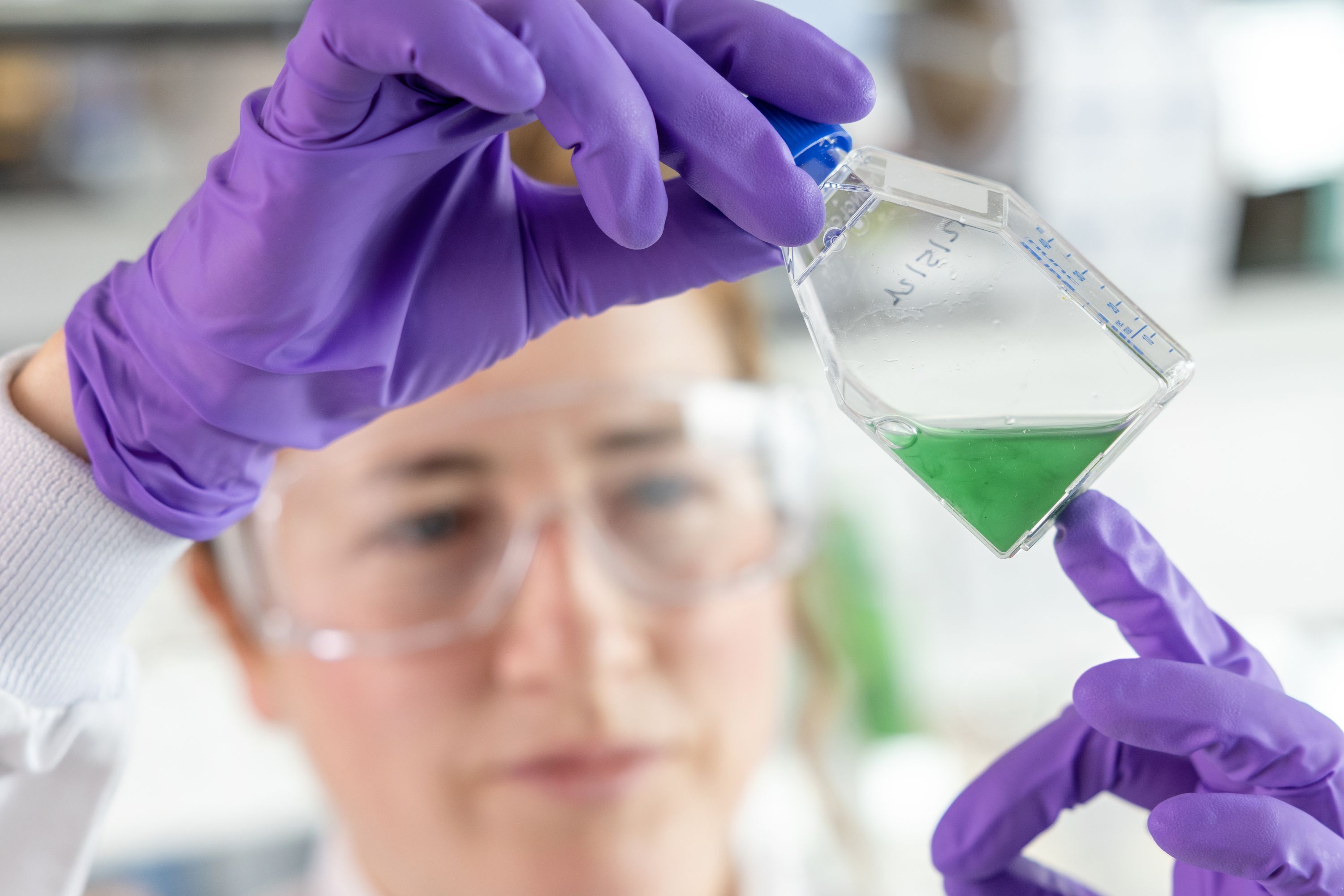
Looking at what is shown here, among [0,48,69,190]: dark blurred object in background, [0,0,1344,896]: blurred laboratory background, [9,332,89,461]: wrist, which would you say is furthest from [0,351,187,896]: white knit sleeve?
[0,48,69,190]: dark blurred object in background

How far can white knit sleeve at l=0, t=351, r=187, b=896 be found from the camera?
58cm

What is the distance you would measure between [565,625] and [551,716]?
9 centimetres

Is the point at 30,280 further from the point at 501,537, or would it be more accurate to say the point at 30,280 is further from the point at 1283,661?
the point at 1283,661

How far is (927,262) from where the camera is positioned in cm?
59

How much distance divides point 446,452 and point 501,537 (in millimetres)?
105

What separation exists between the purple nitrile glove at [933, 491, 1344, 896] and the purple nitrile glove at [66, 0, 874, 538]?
0.81ft

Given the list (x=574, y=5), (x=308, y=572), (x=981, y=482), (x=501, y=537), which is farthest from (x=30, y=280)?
(x=981, y=482)

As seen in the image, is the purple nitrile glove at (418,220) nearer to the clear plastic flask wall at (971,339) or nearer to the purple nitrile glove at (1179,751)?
the clear plastic flask wall at (971,339)

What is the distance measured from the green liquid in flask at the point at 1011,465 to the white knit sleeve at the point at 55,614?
429 mm

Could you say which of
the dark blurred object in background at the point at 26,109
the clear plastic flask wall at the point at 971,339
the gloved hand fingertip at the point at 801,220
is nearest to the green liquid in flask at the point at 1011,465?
the clear plastic flask wall at the point at 971,339

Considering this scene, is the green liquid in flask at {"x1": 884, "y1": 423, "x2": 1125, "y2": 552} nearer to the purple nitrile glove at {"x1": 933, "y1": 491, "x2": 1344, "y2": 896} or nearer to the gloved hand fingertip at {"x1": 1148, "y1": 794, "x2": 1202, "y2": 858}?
the purple nitrile glove at {"x1": 933, "y1": 491, "x2": 1344, "y2": 896}

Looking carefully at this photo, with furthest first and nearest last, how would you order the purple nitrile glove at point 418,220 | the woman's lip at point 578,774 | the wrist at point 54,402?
the woman's lip at point 578,774
the wrist at point 54,402
the purple nitrile glove at point 418,220

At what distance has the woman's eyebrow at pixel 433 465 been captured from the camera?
3.62 ft

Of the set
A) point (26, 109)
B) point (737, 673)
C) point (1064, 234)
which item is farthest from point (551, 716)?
point (26, 109)
